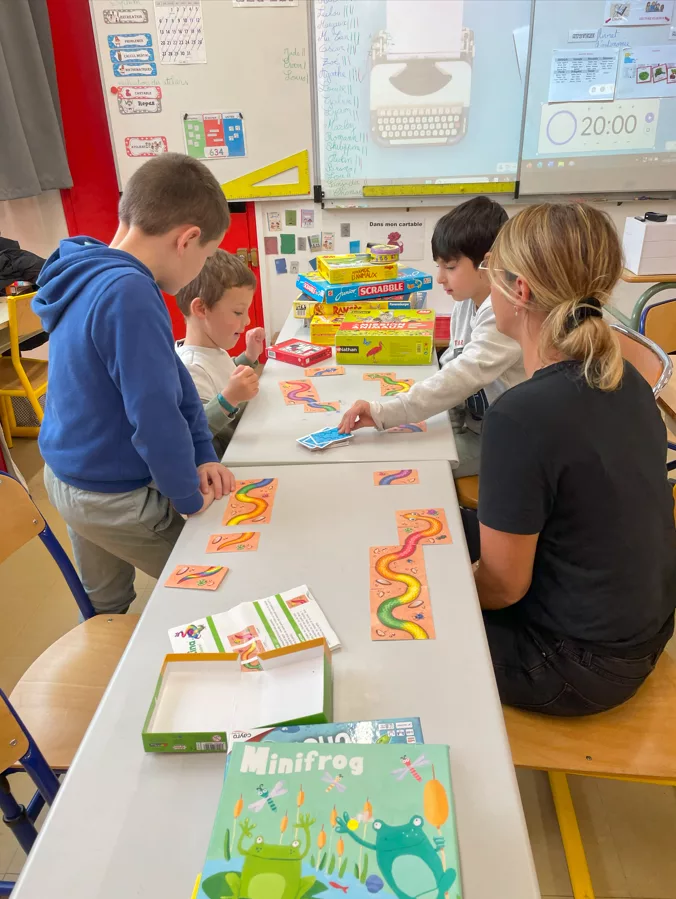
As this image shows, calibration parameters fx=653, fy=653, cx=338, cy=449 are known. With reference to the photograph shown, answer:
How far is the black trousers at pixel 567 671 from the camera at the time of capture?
108 cm

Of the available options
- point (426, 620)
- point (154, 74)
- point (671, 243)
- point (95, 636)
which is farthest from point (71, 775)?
point (154, 74)

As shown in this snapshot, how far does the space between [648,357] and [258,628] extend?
4.63 feet

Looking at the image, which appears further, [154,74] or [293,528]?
[154,74]

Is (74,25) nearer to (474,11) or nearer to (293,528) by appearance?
(474,11)

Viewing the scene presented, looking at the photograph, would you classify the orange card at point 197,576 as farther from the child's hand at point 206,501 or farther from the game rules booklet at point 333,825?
the game rules booklet at point 333,825

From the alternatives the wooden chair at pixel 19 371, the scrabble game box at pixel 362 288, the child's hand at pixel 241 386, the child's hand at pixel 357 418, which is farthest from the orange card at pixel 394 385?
the wooden chair at pixel 19 371

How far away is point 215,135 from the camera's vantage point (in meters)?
3.51

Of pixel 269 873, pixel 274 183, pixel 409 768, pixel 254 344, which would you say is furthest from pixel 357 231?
pixel 269 873

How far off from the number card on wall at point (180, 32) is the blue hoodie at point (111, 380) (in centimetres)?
257

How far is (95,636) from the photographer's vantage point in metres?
1.36

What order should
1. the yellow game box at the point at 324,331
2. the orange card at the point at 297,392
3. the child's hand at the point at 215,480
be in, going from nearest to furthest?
the child's hand at the point at 215,480, the orange card at the point at 297,392, the yellow game box at the point at 324,331

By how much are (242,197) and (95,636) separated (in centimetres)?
288

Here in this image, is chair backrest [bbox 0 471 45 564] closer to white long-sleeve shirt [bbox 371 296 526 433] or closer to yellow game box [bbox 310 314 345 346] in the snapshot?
white long-sleeve shirt [bbox 371 296 526 433]

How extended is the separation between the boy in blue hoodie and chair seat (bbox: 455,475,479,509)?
2.40 feet
